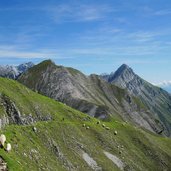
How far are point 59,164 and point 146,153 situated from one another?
51273mm

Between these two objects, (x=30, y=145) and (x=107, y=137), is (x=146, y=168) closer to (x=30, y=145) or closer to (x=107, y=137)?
(x=107, y=137)

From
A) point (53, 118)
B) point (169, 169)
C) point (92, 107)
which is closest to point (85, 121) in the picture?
point (53, 118)

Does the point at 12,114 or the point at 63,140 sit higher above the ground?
the point at 12,114

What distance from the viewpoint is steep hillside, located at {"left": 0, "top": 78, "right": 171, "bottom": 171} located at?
7550 centimetres

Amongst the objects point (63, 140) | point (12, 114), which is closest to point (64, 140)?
point (63, 140)

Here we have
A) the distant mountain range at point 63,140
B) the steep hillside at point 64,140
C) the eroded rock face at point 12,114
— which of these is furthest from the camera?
the eroded rock face at point 12,114

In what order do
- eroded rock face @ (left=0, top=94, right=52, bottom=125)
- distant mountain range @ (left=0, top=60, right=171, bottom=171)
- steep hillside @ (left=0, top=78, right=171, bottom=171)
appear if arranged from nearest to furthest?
distant mountain range @ (left=0, top=60, right=171, bottom=171), steep hillside @ (left=0, top=78, right=171, bottom=171), eroded rock face @ (left=0, top=94, right=52, bottom=125)

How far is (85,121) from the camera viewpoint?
120 metres

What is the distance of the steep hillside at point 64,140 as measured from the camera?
7550 centimetres

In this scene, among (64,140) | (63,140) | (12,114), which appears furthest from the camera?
(64,140)

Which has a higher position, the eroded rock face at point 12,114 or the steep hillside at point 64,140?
the eroded rock face at point 12,114

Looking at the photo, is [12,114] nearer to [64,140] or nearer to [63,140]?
[63,140]

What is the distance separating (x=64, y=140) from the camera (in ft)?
314

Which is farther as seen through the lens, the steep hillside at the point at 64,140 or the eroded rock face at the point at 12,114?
the eroded rock face at the point at 12,114
